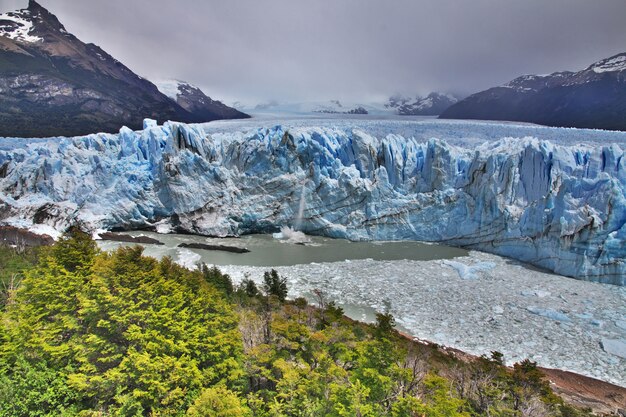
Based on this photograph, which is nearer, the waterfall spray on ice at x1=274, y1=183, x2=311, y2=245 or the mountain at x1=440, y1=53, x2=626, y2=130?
the waterfall spray on ice at x1=274, y1=183, x2=311, y2=245

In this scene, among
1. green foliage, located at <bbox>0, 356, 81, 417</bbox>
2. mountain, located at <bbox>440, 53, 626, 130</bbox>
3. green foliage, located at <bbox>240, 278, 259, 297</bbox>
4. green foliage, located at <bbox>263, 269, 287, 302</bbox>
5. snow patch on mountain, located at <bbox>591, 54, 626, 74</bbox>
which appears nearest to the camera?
green foliage, located at <bbox>0, 356, 81, 417</bbox>

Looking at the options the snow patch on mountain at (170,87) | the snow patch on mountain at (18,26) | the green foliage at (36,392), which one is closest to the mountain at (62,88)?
the snow patch on mountain at (18,26)

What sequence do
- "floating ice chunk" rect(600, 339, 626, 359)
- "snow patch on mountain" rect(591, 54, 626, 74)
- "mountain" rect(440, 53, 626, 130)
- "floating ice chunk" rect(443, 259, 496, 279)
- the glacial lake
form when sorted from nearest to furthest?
"floating ice chunk" rect(600, 339, 626, 359), "floating ice chunk" rect(443, 259, 496, 279), the glacial lake, "mountain" rect(440, 53, 626, 130), "snow patch on mountain" rect(591, 54, 626, 74)

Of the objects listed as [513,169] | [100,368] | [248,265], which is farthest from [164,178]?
[513,169]

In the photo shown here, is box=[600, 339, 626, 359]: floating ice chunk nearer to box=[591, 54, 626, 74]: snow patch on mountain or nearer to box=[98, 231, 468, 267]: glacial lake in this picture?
box=[98, 231, 468, 267]: glacial lake

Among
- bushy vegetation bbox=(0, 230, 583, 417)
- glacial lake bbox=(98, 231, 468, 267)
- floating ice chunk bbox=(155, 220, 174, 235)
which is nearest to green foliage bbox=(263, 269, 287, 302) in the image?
glacial lake bbox=(98, 231, 468, 267)

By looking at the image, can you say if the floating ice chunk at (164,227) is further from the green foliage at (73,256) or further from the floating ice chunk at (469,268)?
the floating ice chunk at (469,268)

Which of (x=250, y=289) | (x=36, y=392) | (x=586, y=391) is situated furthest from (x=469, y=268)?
(x=36, y=392)
